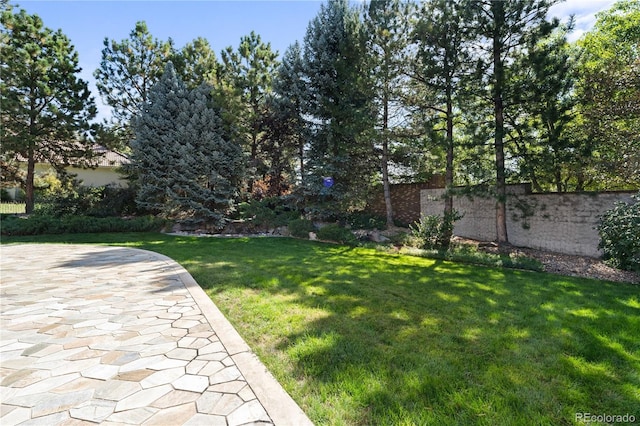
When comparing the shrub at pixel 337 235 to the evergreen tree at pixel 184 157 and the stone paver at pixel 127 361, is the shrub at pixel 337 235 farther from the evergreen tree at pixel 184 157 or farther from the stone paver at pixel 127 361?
the stone paver at pixel 127 361

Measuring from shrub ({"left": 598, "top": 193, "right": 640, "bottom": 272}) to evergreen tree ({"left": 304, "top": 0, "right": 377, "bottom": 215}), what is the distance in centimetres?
698

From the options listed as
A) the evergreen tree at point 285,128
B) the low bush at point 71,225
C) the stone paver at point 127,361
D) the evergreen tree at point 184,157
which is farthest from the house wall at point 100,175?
the stone paver at point 127,361

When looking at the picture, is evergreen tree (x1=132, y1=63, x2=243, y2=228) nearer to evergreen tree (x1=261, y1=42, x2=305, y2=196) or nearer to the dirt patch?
evergreen tree (x1=261, y1=42, x2=305, y2=196)

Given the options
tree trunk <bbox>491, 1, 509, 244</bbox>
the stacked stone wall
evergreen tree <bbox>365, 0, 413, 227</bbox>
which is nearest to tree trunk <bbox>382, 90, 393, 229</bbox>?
evergreen tree <bbox>365, 0, 413, 227</bbox>

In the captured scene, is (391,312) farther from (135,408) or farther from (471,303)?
(135,408)

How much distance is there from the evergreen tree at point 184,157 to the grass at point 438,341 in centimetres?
751

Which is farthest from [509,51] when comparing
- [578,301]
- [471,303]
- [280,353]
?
[280,353]

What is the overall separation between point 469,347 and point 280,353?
5.60ft

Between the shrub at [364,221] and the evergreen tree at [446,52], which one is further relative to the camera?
the shrub at [364,221]

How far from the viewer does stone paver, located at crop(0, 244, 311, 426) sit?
189 centimetres

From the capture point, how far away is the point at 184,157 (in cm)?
1187

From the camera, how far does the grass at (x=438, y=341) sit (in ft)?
6.21

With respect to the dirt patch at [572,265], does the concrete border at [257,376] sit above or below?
above

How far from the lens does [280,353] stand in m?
2.55
